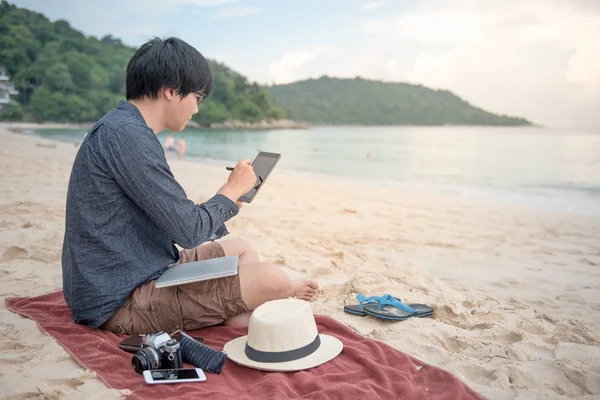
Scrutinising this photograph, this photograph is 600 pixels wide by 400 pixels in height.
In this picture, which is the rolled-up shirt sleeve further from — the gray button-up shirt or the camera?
the camera

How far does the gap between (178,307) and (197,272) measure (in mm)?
231

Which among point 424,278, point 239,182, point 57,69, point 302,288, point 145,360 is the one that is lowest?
point 424,278

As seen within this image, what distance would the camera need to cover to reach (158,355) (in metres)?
2.12

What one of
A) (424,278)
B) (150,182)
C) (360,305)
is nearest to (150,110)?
(150,182)

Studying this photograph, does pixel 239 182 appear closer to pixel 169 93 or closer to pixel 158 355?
pixel 169 93

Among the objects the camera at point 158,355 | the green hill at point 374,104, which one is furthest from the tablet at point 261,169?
the green hill at point 374,104

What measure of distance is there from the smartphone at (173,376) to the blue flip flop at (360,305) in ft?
3.32

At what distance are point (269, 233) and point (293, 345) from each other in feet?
9.85

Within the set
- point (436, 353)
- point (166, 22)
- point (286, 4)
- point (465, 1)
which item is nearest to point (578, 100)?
point (465, 1)

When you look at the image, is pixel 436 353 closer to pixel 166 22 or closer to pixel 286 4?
pixel 286 4

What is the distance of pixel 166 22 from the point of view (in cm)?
3834

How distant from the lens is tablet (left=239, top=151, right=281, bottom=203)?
8.42 feet

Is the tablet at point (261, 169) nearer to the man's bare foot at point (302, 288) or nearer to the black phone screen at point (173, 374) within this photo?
the man's bare foot at point (302, 288)

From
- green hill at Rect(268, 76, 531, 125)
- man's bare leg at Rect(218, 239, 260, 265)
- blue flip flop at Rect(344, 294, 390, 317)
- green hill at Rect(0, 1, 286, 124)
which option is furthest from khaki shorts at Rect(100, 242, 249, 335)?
green hill at Rect(268, 76, 531, 125)
